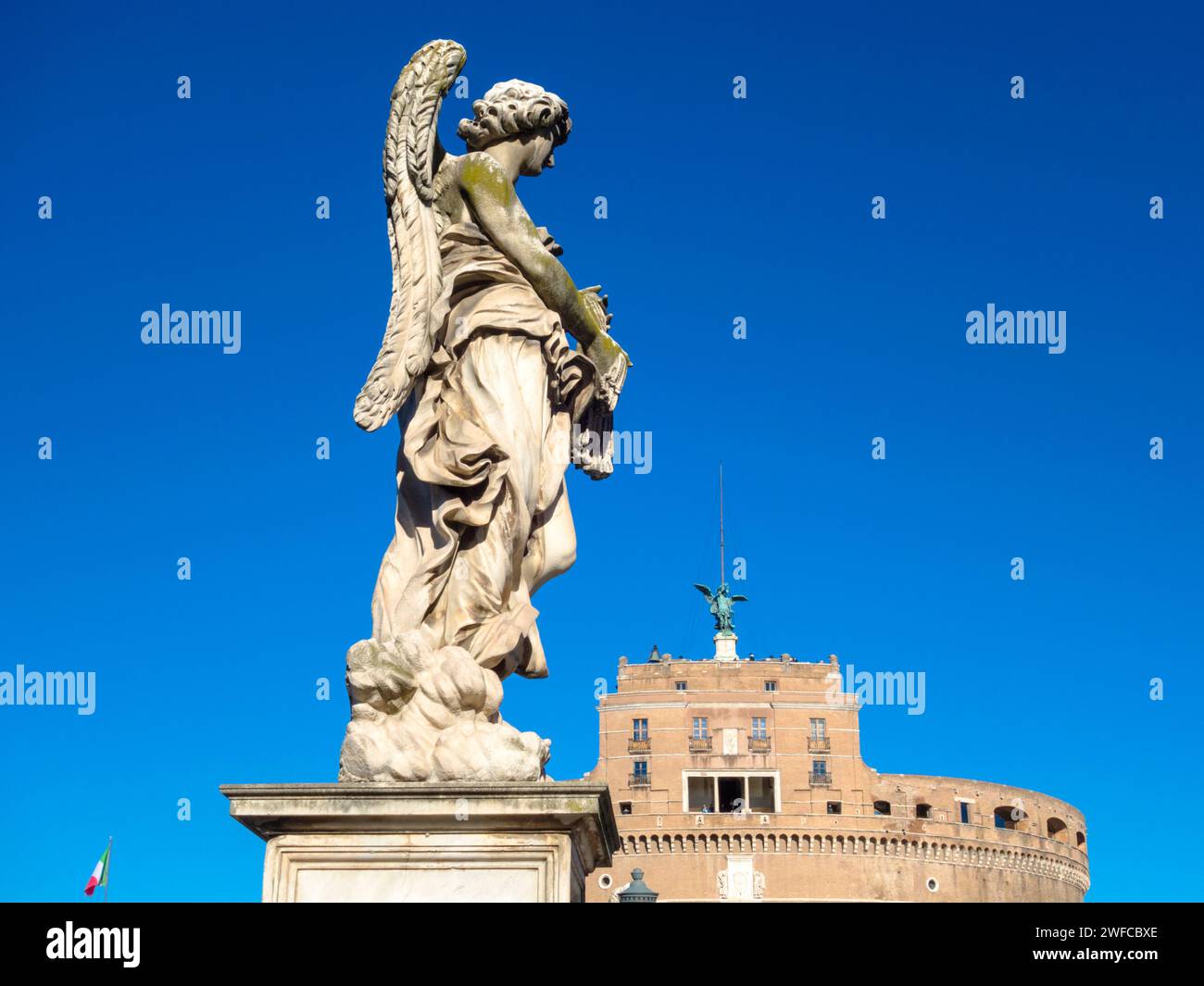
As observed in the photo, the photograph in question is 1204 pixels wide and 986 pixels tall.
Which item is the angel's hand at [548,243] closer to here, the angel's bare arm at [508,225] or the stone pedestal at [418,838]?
the angel's bare arm at [508,225]

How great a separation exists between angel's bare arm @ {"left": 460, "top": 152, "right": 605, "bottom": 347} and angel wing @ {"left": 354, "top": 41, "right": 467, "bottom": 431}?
190 mm

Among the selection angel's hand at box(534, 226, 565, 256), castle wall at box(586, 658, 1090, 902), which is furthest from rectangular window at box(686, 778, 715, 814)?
angel's hand at box(534, 226, 565, 256)

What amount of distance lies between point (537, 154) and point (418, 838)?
3.06m

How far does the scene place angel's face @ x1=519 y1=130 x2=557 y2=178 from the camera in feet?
21.9

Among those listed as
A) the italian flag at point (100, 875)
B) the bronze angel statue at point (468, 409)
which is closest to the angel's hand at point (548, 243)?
the bronze angel statue at point (468, 409)

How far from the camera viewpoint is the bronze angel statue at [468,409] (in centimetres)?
586

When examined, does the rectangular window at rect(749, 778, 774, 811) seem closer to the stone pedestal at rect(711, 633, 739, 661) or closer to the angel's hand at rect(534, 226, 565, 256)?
the stone pedestal at rect(711, 633, 739, 661)

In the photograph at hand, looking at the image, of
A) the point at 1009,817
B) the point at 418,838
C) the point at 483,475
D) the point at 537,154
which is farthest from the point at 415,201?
the point at 1009,817

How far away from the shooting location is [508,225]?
643 centimetres

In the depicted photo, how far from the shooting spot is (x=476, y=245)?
6.51m

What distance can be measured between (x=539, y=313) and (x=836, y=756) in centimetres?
7840

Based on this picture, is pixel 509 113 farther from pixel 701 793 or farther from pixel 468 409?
pixel 701 793
